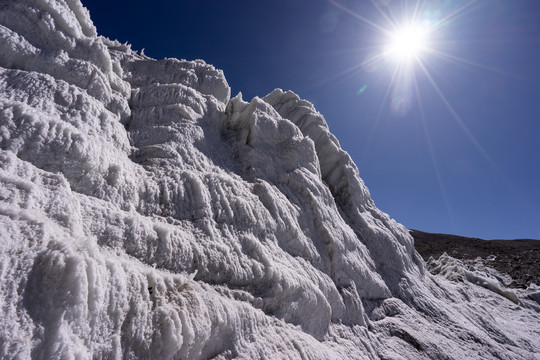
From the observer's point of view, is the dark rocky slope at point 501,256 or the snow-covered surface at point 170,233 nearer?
the snow-covered surface at point 170,233

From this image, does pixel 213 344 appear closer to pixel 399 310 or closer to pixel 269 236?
pixel 269 236

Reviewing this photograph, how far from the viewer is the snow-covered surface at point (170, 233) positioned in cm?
304

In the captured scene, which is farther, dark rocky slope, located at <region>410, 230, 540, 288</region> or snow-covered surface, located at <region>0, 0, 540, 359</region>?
dark rocky slope, located at <region>410, 230, 540, 288</region>

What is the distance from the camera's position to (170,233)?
4.75 meters

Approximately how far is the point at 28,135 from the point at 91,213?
1.63 m

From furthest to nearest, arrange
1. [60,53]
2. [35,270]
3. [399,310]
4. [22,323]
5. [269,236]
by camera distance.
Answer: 1. [399,310]
2. [269,236]
3. [60,53]
4. [35,270]
5. [22,323]

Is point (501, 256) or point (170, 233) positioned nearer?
point (170, 233)

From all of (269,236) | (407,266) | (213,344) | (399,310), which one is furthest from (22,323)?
(407,266)

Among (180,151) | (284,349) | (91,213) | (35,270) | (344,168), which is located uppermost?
(344,168)

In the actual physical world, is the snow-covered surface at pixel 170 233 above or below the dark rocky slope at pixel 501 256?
below

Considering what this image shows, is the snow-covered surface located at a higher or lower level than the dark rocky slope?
lower

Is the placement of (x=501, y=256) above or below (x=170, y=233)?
above

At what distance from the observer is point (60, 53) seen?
6.20 m

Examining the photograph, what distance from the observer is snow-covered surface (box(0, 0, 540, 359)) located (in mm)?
3036
